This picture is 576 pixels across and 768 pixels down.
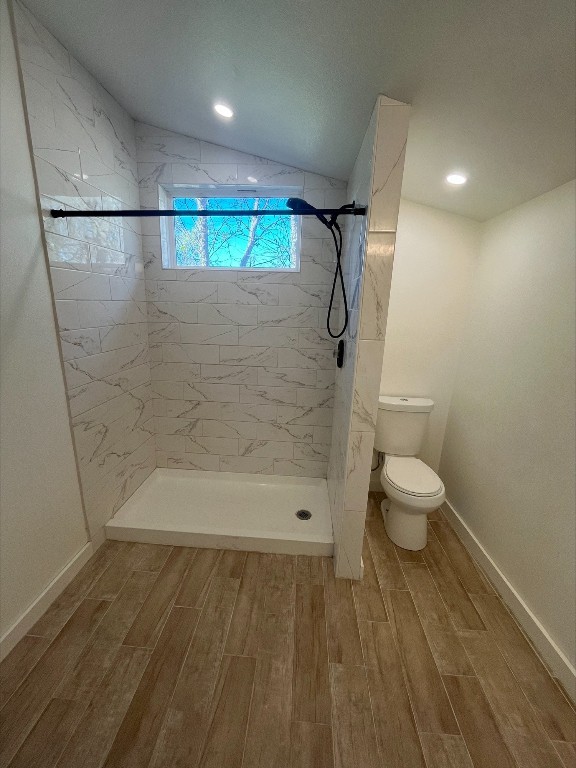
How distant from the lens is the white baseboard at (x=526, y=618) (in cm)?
115

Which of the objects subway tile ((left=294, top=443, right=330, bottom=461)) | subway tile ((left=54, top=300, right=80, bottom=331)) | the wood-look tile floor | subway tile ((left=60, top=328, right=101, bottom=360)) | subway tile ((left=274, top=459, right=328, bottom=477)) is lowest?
the wood-look tile floor

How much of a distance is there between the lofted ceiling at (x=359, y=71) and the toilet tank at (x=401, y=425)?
1.27 meters

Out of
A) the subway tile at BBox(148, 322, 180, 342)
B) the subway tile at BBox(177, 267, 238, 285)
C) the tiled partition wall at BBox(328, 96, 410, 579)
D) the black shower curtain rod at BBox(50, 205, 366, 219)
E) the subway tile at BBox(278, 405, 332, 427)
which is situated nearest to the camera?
the tiled partition wall at BBox(328, 96, 410, 579)

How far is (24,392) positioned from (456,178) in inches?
89.9

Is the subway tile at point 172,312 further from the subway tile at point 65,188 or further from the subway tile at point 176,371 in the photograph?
the subway tile at point 65,188

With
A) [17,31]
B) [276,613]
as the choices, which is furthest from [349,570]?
[17,31]

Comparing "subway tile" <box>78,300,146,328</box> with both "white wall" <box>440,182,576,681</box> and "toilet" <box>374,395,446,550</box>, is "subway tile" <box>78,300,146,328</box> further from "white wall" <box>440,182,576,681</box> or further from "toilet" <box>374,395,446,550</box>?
"white wall" <box>440,182,576,681</box>

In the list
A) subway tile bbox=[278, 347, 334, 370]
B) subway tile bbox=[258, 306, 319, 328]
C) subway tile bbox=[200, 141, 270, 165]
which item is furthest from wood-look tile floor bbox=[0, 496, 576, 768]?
subway tile bbox=[200, 141, 270, 165]

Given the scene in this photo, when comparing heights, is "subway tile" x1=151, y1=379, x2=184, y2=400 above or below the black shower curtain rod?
below

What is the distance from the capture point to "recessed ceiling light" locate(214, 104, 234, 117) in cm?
144

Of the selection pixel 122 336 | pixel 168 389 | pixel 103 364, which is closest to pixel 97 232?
pixel 122 336

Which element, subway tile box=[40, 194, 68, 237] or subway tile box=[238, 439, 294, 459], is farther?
subway tile box=[238, 439, 294, 459]

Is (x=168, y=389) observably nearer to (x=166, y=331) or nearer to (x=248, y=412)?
(x=166, y=331)

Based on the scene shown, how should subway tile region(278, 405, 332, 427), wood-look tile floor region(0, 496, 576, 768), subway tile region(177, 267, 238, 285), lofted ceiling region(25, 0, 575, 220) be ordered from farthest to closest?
subway tile region(278, 405, 332, 427)
subway tile region(177, 267, 238, 285)
wood-look tile floor region(0, 496, 576, 768)
lofted ceiling region(25, 0, 575, 220)
